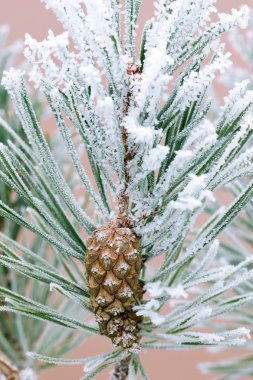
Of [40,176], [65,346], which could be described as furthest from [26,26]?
[40,176]

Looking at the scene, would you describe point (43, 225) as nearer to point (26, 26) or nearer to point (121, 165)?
point (121, 165)

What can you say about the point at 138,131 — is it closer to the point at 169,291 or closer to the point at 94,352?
the point at 169,291

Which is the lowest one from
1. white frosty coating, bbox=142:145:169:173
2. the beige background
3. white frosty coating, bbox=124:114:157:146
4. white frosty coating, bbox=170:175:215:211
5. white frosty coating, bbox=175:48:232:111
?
white frosty coating, bbox=170:175:215:211

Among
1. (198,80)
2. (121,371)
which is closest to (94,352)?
(121,371)

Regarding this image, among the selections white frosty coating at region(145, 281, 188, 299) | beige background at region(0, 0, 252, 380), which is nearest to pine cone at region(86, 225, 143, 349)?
white frosty coating at region(145, 281, 188, 299)

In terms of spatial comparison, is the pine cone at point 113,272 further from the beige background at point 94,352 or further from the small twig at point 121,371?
the beige background at point 94,352

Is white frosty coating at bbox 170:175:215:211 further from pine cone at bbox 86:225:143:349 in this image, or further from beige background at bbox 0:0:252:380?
beige background at bbox 0:0:252:380
